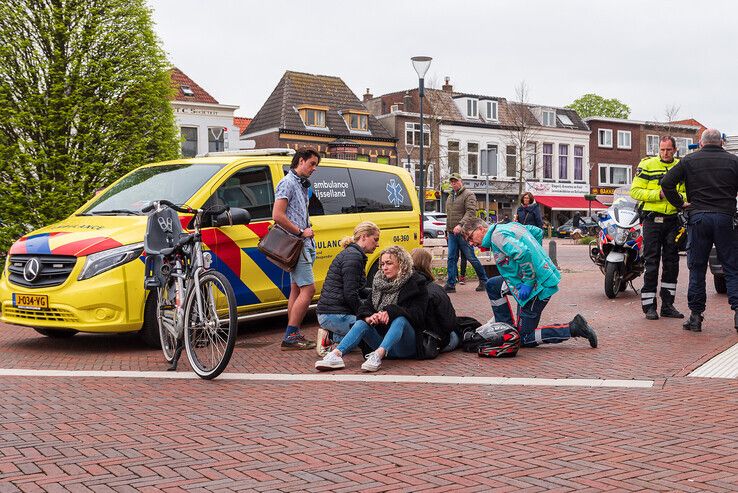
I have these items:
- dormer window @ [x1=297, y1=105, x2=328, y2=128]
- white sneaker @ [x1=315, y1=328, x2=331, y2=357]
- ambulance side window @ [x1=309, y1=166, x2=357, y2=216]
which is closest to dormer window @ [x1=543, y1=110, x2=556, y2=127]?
dormer window @ [x1=297, y1=105, x2=328, y2=128]

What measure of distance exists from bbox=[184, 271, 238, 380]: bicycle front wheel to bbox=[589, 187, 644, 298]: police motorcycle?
6770mm

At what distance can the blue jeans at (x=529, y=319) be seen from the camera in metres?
7.46

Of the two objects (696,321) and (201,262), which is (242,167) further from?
(696,321)

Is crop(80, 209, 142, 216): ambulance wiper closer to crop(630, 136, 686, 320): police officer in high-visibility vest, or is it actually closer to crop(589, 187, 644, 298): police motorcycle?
crop(630, 136, 686, 320): police officer in high-visibility vest

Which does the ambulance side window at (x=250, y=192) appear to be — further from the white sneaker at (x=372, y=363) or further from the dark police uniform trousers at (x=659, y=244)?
the dark police uniform trousers at (x=659, y=244)

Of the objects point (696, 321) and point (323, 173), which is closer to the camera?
point (696, 321)

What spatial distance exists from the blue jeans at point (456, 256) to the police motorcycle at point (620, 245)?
1818 millimetres

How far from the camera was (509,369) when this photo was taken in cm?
656

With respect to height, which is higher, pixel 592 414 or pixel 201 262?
pixel 201 262

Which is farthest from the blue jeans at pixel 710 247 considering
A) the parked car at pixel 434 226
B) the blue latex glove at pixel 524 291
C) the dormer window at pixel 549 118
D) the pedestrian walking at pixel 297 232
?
the dormer window at pixel 549 118

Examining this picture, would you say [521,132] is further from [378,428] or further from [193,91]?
[378,428]

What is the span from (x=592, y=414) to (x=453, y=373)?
1.60 meters

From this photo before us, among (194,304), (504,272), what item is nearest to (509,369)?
(504,272)

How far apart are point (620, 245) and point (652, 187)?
239 centimetres
